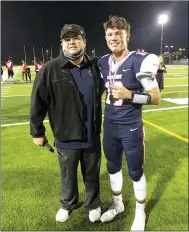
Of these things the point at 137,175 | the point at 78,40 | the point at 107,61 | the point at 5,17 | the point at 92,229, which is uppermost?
the point at 5,17

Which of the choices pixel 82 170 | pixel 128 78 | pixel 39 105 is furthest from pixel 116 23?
pixel 82 170

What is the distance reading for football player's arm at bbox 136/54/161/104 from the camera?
2.17 meters

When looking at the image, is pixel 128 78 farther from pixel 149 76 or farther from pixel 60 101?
pixel 60 101

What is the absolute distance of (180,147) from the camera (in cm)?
484

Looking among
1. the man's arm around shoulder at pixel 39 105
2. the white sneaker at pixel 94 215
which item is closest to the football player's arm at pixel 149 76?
the man's arm around shoulder at pixel 39 105

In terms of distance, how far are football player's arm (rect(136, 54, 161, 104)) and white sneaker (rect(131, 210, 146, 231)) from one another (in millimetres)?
1266

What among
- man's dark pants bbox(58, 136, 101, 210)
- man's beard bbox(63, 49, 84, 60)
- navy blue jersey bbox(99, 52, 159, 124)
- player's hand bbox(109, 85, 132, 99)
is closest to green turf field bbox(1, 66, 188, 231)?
man's dark pants bbox(58, 136, 101, 210)

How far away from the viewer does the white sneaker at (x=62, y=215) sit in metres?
2.75

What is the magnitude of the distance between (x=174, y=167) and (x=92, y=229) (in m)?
→ 1.91

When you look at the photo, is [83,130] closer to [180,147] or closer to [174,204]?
[174,204]

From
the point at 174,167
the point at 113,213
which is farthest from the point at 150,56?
the point at 174,167

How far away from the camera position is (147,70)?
2.17 meters

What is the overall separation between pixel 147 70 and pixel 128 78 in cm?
19

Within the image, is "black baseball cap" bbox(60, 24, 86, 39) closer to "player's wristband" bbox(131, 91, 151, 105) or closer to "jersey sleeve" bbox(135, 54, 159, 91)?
"jersey sleeve" bbox(135, 54, 159, 91)
